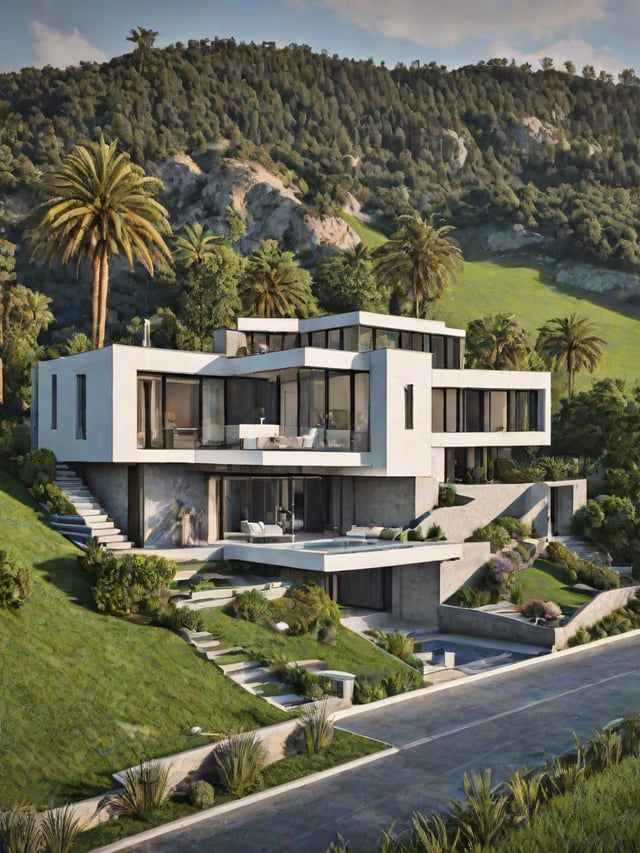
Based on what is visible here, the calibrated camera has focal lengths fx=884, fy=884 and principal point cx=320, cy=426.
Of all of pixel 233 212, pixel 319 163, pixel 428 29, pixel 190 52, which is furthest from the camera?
pixel 428 29

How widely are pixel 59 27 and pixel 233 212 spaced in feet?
165

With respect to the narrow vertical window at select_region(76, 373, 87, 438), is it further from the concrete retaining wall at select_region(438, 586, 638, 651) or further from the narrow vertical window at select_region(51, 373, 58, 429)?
the concrete retaining wall at select_region(438, 586, 638, 651)

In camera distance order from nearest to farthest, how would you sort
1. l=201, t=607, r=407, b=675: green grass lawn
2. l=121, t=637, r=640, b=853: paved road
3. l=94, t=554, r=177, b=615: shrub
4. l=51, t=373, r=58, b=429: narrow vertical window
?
l=121, t=637, r=640, b=853: paved road → l=94, t=554, r=177, b=615: shrub → l=201, t=607, r=407, b=675: green grass lawn → l=51, t=373, r=58, b=429: narrow vertical window

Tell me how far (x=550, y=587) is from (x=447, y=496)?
18.3 ft

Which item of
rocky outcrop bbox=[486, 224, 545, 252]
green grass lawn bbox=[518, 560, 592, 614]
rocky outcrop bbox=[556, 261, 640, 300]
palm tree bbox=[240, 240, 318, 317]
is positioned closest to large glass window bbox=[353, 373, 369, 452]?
green grass lawn bbox=[518, 560, 592, 614]

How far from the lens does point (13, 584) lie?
70.9ft

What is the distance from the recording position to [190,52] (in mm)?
147625

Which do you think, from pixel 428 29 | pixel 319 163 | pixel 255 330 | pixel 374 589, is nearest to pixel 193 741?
pixel 374 589

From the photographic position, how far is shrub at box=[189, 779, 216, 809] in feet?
51.5

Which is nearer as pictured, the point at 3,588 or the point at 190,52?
the point at 3,588

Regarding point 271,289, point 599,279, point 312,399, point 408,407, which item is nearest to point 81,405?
point 312,399

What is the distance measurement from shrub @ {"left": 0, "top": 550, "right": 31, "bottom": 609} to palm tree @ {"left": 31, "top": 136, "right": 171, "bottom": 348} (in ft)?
67.5

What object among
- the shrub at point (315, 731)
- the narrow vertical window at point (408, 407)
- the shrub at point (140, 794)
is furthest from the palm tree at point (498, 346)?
the shrub at point (140, 794)

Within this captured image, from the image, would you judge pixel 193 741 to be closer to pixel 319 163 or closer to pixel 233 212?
pixel 233 212
